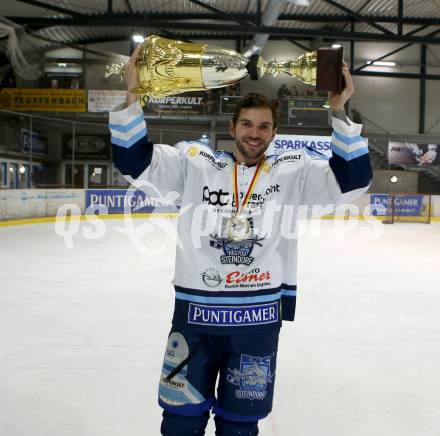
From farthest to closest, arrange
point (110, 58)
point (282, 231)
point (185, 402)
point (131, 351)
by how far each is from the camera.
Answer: point (110, 58) → point (131, 351) → point (282, 231) → point (185, 402)

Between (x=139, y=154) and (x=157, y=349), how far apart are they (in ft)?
6.83

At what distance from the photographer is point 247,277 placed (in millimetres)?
1601

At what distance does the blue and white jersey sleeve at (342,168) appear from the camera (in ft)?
4.98

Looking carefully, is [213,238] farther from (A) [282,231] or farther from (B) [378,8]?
(B) [378,8]

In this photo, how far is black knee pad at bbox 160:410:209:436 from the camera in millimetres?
1582

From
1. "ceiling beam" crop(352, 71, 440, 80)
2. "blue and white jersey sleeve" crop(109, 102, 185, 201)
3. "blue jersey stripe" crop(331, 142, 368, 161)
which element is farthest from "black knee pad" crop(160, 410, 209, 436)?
"ceiling beam" crop(352, 71, 440, 80)

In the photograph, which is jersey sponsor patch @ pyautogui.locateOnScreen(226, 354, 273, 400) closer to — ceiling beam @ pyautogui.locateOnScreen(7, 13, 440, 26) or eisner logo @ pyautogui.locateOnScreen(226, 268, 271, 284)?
eisner logo @ pyautogui.locateOnScreen(226, 268, 271, 284)

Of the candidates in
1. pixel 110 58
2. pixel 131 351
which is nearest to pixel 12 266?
pixel 131 351

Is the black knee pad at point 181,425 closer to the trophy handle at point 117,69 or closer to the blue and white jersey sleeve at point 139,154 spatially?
the blue and white jersey sleeve at point 139,154

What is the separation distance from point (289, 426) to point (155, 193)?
1.31 meters

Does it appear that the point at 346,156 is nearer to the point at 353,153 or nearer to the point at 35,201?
the point at 353,153

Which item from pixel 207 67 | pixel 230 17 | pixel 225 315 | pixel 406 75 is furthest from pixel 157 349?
pixel 406 75

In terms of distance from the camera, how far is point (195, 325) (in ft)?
5.20

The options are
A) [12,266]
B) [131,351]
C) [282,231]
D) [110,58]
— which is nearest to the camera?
[282,231]
